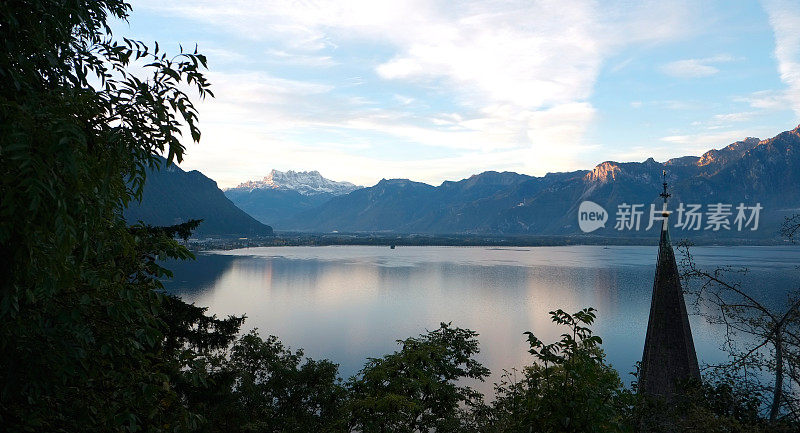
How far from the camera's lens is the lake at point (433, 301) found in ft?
168

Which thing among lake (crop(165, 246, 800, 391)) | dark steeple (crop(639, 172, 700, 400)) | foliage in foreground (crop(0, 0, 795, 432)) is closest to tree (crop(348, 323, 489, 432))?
dark steeple (crop(639, 172, 700, 400))

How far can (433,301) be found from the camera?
3049 inches

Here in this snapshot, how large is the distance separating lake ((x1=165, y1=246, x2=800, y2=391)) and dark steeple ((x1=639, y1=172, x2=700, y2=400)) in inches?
718

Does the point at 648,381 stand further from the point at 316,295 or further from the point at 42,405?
the point at 316,295

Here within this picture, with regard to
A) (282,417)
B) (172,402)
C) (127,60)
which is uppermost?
(127,60)

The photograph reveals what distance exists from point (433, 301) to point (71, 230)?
2981 inches

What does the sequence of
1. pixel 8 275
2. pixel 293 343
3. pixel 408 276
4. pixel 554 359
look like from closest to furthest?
pixel 8 275, pixel 554 359, pixel 293 343, pixel 408 276

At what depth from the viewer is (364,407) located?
15578mm

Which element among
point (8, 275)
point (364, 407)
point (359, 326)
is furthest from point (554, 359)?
point (359, 326)

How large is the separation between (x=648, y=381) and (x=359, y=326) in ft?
139

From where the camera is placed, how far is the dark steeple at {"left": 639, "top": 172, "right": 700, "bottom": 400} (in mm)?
21875

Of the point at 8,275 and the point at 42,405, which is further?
the point at 42,405

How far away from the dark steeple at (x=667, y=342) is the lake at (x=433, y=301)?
18.2 m

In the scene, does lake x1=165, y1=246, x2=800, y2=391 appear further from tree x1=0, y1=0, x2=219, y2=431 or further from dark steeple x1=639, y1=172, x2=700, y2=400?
tree x1=0, y1=0, x2=219, y2=431
